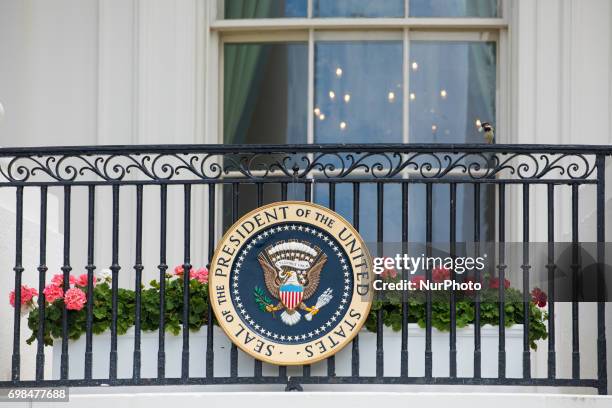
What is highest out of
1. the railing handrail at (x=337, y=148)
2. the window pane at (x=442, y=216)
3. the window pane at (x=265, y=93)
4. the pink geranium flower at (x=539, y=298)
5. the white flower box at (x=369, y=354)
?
the window pane at (x=265, y=93)

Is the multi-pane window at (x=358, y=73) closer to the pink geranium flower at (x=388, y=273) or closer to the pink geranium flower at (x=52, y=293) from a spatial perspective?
the pink geranium flower at (x=388, y=273)

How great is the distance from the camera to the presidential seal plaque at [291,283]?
7.04 meters

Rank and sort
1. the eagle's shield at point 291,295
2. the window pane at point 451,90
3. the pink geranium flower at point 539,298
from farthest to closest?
the window pane at point 451,90
the pink geranium flower at point 539,298
the eagle's shield at point 291,295

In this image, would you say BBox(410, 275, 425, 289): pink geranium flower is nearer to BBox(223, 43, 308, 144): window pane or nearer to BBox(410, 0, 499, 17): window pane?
BBox(223, 43, 308, 144): window pane

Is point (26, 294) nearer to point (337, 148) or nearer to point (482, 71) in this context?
point (337, 148)

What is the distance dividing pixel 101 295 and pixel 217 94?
2.94 metres

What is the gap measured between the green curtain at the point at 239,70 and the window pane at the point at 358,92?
447 millimetres

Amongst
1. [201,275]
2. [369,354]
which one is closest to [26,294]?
[201,275]

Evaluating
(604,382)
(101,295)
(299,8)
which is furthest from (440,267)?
(299,8)

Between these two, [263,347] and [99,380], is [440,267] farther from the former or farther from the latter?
[99,380]

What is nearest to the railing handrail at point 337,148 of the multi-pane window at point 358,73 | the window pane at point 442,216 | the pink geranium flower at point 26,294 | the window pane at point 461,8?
the pink geranium flower at point 26,294

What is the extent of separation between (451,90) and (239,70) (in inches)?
59.1

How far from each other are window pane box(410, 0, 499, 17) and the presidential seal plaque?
130 inches

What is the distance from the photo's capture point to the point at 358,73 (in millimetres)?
10023
